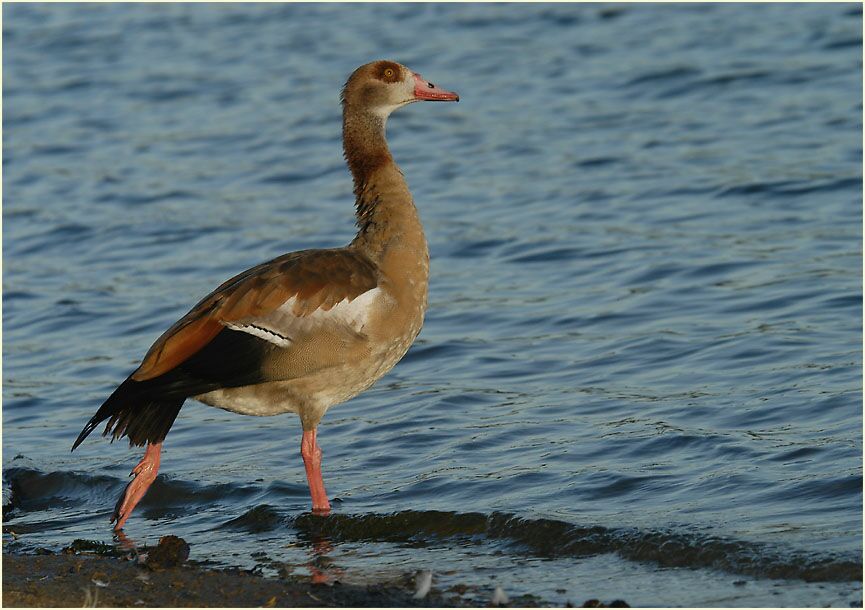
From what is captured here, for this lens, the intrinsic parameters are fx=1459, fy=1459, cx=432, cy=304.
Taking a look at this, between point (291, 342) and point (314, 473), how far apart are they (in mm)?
803

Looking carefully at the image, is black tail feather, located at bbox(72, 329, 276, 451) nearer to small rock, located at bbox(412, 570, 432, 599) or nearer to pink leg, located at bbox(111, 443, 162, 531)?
pink leg, located at bbox(111, 443, 162, 531)

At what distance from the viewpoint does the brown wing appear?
7.67 m

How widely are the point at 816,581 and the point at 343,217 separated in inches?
358

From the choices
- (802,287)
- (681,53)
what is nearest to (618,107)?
(681,53)

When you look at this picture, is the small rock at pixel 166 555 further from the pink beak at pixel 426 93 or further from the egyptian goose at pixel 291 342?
the pink beak at pixel 426 93

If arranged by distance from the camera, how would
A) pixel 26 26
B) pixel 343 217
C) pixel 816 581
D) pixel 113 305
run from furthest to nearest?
pixel 26 26 → pixel 343 217 → pixel 113 305 → pixel 816 581

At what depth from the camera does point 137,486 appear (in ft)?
26.2

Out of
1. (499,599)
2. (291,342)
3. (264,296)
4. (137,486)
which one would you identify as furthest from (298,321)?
(499,599)

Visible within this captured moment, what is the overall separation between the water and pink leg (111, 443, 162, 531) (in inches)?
6.0

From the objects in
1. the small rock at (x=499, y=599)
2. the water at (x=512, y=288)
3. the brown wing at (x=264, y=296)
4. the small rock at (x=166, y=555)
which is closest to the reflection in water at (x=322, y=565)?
the water at (x=512, y=288)

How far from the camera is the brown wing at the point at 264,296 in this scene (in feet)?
25.2

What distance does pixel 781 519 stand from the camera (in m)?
7.33

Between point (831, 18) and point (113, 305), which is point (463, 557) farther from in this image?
point (831, 18)

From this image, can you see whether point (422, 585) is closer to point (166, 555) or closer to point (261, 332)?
point (166, 555)
